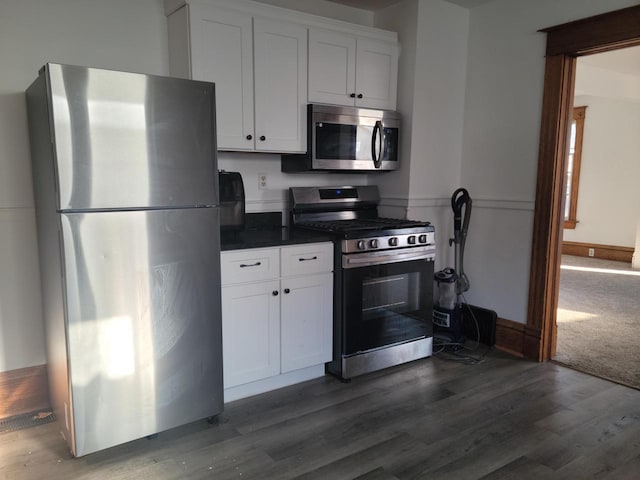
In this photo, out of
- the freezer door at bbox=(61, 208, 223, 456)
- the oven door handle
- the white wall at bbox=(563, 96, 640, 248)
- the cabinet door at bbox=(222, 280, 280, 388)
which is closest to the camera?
the freezer door at bbox=(61, 208, 223, 456)

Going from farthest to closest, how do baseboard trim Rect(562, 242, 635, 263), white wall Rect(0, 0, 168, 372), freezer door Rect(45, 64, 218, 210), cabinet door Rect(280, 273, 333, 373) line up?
1. baseboard trim Rect(562, 242, 635, 263)
2. cabinet door Rect(280, 273, 333, 373)
3. white wall Rect(0, 0, 168, 372)
4. freezer door Rect(45, 64, 218, 210)

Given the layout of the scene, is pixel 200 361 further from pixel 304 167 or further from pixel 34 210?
pixel 304 167

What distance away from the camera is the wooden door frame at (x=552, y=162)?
120 inches

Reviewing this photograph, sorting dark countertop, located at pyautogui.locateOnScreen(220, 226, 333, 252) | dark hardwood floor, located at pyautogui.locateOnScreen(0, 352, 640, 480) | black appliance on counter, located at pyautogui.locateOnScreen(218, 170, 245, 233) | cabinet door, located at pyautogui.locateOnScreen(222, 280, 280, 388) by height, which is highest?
black appliance on counter, located at pyautogui.locateOnScreen(218, 170, 245, 233)

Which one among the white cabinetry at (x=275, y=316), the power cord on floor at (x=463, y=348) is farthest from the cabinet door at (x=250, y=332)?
the power cord on floor at (x=463, y=348)

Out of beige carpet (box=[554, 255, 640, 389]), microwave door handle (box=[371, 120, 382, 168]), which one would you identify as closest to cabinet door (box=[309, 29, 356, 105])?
microwave door handle (box=[371, 120, 382, 168])

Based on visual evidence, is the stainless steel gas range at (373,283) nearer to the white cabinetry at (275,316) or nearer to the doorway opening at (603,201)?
the white cabinetry at (275,316)

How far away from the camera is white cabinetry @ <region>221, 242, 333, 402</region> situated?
269 cm

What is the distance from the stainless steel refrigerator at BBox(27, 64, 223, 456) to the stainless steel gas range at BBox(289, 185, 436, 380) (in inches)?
34.1

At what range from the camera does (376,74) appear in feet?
11.5

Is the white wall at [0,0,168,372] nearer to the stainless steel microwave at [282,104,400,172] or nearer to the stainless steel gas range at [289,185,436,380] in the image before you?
the stainless steel microwave at [282,104,400,172]

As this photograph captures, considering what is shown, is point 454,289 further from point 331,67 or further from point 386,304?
point 331,67

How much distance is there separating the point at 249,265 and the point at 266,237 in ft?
1.03

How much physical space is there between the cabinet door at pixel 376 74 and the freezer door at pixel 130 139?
1.44 metres
